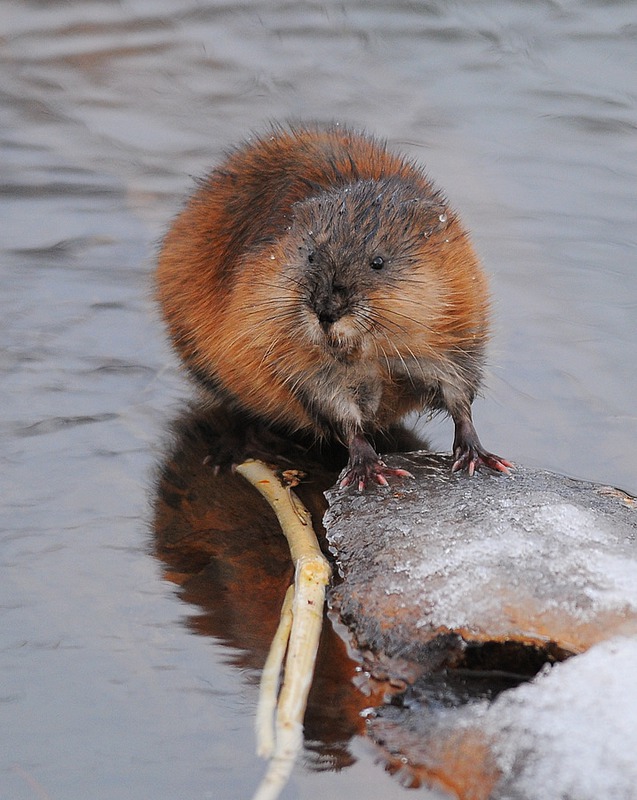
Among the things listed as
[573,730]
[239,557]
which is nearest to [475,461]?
[239,557]

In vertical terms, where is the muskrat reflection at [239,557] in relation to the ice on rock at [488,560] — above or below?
below

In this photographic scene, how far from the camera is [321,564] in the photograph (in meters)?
3.64

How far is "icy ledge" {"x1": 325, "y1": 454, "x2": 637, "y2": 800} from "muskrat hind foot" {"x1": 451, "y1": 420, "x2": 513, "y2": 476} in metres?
0.11

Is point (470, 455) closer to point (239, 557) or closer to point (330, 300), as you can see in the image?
point (330, 300)

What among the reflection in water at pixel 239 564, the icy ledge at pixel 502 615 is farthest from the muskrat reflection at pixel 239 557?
the icy ledge at pixel 502 615

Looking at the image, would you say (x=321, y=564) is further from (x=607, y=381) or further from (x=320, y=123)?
(x=320, y=123)

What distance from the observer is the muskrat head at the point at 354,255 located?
392 centimetres

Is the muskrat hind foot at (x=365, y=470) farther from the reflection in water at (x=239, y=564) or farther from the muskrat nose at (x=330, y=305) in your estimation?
the muskrat nose at (x=330, y=305)

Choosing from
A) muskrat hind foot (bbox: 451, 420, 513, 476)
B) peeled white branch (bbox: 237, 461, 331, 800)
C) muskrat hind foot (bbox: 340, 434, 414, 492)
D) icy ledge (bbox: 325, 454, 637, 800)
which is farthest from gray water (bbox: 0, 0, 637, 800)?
muskrat hind foot (bbox: 340, 434, 414, 492)

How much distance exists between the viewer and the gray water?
3.12m

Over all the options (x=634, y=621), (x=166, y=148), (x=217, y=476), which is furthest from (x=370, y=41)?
(x=634, y=621)

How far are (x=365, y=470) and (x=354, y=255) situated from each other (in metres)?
0.72

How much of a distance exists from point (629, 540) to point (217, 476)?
163cm

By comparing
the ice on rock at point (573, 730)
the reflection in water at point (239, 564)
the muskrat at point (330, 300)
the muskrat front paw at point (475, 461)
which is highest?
the muskrat at point (330, 300)
